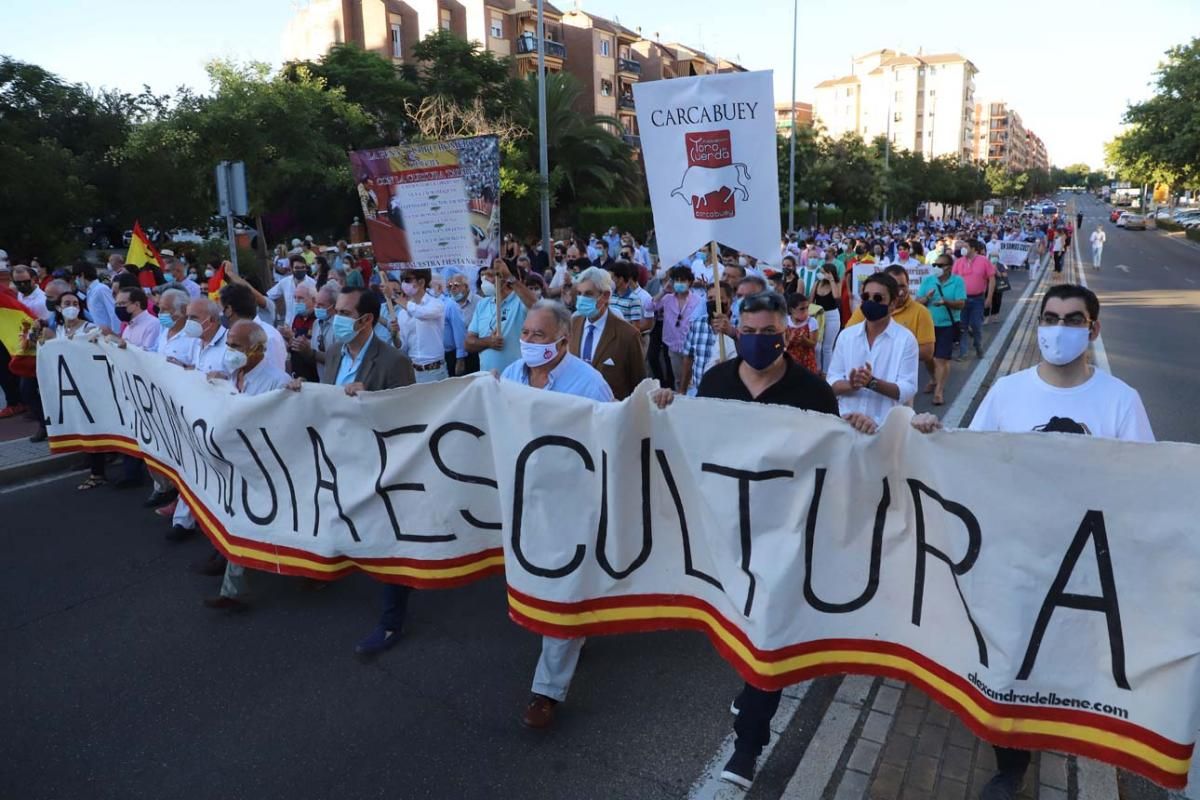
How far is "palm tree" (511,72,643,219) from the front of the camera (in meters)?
34.0

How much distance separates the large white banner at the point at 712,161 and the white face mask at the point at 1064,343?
67.3 inches

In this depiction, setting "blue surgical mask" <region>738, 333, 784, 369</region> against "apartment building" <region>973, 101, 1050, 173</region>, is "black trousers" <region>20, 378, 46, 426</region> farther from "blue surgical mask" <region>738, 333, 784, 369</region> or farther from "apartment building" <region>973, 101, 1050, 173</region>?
"apartment building" <region>973, 101, 1050, 173</region>

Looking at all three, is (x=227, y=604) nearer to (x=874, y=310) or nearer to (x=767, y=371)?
(x=767, y=371)

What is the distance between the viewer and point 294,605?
4828mm

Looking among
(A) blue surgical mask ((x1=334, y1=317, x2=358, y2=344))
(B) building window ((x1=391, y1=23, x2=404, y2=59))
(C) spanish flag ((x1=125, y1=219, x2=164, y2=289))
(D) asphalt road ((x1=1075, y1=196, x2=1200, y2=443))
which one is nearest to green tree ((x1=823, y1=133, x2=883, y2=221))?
(D) asphalt road ((x1=1075, y1=196, x2=1200, y2=443))

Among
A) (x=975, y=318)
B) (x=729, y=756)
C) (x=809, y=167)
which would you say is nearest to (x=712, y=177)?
(x=729, y=756)

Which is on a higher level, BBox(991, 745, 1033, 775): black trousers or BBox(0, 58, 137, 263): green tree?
BBox(0, 58, 137, 263): green tree

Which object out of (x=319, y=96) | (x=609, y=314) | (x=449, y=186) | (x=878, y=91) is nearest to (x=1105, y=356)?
(x=609, y=314)

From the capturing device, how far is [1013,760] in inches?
116

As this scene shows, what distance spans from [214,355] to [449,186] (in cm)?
181

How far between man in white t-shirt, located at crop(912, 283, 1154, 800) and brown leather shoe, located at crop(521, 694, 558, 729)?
5.43 feet

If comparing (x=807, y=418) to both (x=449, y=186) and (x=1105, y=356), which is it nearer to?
(x=449, y=186)

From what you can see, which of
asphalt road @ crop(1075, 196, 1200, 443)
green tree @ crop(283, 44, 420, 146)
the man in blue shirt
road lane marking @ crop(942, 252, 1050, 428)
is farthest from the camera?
green tree @ crop(283, 44, 420, 146)

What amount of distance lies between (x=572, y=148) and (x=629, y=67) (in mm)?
24479
